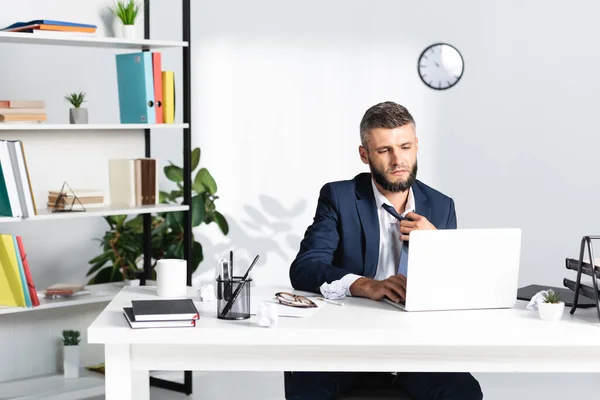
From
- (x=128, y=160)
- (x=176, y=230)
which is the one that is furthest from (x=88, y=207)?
(x=176, y=230)

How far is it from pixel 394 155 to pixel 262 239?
10.1 ft

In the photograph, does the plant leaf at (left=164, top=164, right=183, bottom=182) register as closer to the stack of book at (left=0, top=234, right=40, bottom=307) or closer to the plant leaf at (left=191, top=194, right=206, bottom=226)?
the plant leaf at (left=191, top=194, right=206, bottom=226)

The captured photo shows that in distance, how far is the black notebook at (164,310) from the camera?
7.14 ft

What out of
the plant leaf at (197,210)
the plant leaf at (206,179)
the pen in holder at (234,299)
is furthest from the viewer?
the plant leaf at (206,179)

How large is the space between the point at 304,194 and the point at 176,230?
132cm

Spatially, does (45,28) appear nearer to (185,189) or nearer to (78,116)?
(78,116)

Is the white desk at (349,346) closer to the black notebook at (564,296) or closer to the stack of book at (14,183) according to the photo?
the black notebook at (564,296)

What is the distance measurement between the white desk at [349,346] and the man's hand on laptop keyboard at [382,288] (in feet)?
0.53

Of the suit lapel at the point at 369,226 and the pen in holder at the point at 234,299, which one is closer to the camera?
the pen in holder at the point at 234,299

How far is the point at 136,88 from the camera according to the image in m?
4.08

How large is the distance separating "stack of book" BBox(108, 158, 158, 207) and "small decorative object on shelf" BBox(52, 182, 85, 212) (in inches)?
9.3

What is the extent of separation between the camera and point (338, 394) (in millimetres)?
2521

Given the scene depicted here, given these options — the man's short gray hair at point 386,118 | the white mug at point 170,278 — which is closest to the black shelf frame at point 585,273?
the man's short gray hair at point 386,118

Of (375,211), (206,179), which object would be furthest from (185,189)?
(375,211)
